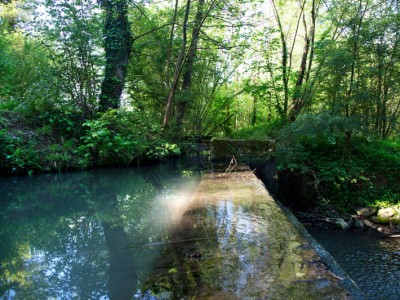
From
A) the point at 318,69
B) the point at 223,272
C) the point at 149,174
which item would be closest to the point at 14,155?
the point at 149,174

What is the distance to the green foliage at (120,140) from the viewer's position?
8289 millimetres

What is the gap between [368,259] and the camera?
4.89 metres

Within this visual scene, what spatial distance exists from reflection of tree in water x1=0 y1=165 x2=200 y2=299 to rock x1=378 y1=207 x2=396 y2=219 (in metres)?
4.81

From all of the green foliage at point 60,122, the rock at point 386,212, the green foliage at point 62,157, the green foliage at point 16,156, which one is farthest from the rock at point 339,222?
the green foliage at point 60,122

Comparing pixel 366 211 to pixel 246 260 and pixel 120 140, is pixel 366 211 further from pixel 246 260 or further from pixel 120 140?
pixel 120 140

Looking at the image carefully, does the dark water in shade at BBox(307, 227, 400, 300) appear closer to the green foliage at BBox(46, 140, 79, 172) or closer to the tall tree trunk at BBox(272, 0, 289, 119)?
the green foliage at BBox(46, 140, 79, 172)

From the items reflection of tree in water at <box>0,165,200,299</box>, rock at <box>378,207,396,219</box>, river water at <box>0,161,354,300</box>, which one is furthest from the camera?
rock at <box>378,207,396,219</box>

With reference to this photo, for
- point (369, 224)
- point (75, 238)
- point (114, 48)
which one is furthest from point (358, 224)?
Result: point (114, 48)

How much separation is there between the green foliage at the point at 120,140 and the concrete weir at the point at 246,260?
5.23m

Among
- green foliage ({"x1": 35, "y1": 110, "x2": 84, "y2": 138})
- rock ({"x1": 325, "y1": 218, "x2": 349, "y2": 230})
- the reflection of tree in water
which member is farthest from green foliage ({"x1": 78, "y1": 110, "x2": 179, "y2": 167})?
rock ({"x1": 325, "y1": 218, "x2": 349, "y2": 230})

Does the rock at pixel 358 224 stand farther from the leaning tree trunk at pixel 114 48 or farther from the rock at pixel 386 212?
the leaning tree trunk at pixel 114 48

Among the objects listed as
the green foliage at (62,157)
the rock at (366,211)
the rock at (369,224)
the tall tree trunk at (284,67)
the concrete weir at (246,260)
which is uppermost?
the tall tree trunk at (284,67)

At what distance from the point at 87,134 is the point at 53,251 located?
20.9 feet

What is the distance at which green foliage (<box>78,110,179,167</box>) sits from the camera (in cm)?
829
